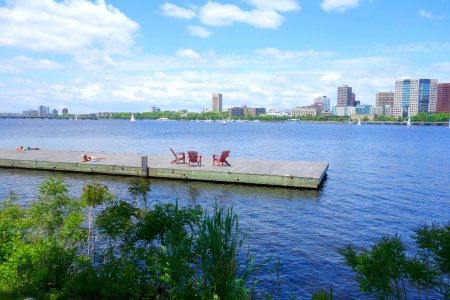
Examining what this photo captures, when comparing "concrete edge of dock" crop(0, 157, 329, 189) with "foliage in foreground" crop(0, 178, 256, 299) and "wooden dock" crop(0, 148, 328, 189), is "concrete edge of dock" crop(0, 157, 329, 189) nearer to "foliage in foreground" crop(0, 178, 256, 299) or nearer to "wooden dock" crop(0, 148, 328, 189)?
"wooden dock" crop(0, 148, 328, 189)

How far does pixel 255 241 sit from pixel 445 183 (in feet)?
77.4

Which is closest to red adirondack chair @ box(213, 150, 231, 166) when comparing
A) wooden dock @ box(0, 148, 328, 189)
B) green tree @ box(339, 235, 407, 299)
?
wooden dock @ box(0, 148, 328, 189)

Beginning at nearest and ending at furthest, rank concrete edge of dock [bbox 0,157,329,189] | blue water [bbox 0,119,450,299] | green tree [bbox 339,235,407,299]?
green tree [bbox 339,235,407,299]
blue water [bbox 0,119,450,299]
concrete edge of dock [bbox 0,157,329,189]

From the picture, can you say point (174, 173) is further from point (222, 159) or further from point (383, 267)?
point (383, 267)

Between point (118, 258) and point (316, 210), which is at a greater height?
point (118, 258)

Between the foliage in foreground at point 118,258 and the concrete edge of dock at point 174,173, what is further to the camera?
the concrete edge of dock at point 174,173

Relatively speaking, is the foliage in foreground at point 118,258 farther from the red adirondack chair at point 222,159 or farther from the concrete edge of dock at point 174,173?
the red adirondack chair at point 222,159

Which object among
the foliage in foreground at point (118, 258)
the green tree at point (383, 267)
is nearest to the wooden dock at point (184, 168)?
the foliage in foreground at point (118, 258)

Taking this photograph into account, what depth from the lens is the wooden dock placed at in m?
Result: 25.5

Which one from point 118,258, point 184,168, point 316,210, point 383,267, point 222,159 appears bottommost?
point 316,210

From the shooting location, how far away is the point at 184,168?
27875 millimetres

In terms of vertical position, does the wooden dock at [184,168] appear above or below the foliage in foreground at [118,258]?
below

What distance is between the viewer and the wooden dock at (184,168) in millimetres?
25547

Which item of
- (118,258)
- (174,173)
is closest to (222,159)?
(174,173)
